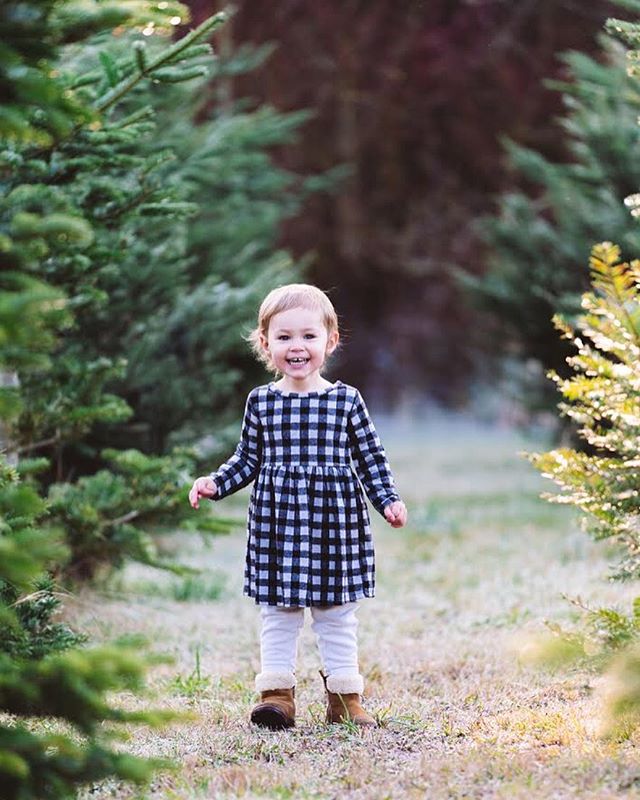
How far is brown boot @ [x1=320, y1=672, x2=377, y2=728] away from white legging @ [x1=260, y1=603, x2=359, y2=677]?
0.12ft

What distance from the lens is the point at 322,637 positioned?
3533 mm

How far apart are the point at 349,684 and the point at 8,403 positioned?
1663mm

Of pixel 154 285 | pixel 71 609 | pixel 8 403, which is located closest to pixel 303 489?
pixel 8 403

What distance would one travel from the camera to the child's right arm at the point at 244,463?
11.9 feet

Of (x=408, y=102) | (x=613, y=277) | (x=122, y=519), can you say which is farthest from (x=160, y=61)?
(x=408, y=102)

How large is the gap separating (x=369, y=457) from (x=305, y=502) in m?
0.30

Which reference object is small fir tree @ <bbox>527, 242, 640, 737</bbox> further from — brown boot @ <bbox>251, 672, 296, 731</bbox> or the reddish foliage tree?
the reddish foliage tree

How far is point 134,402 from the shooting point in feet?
19.0

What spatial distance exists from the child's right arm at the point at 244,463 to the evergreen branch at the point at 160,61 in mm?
1198

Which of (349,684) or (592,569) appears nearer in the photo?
(349,684)

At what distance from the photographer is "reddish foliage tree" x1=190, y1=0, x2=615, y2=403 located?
11.6 m

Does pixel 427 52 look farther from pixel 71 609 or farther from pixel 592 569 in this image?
pixel 71 609

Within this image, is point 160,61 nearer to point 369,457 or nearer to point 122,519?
point 369,457

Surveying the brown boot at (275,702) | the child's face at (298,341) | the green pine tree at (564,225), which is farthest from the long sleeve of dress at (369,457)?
the green pine tree at (564,225)
